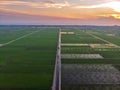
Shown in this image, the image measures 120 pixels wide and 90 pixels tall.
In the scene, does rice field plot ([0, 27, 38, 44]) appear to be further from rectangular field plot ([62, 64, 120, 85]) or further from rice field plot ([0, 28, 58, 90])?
rectangular field plot ([62, 64, 120, 85])

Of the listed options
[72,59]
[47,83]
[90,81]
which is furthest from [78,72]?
[72,59]

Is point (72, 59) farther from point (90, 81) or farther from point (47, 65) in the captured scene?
point (90, 81)

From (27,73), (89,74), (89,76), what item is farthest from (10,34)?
(89,76)

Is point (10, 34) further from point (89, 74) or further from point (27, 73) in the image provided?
point (89, 74)

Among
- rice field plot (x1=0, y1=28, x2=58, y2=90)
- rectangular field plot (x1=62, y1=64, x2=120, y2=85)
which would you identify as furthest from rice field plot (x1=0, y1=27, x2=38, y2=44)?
rectangular field plot (x1=62, y1=64, x2=120, y2=85)

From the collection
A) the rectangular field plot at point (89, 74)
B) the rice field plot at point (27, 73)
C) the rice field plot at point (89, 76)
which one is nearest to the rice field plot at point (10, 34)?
the rice field plot at point (27, 73)

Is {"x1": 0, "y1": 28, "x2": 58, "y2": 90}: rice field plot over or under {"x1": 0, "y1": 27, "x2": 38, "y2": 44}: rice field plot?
over

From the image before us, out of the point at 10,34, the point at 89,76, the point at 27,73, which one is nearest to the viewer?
the point at 89,76
